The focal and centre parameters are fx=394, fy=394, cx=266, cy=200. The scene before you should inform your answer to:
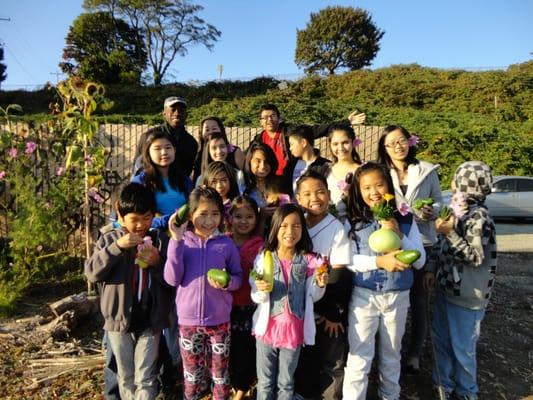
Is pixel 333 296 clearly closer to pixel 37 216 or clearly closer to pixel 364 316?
pixel 364 316

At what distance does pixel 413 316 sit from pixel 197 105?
20923 mm

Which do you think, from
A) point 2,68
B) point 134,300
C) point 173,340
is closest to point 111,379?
point 173,340

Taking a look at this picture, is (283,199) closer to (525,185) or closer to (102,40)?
(525,185)

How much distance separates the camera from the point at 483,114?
18.6 meters

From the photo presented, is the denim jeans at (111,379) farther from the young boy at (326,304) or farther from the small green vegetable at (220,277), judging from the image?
the young boy at (326,304)

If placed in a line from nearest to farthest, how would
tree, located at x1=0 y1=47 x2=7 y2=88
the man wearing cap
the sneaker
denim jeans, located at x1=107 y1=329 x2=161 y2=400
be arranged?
denim jeans, located at x1=107 y1=329 x2=161 y2=400 < the sneaker < the man wearing cap < tree, located at x1=0 y1=47 x2=7 y2=88

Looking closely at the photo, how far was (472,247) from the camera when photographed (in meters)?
2.56

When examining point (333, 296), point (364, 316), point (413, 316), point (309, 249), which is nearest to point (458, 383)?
point (413, 316)

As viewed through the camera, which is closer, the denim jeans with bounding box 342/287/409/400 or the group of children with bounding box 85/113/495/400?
the group of children with bounding box 85/113/495/400

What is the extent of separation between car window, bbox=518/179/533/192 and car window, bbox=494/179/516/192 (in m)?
0.17

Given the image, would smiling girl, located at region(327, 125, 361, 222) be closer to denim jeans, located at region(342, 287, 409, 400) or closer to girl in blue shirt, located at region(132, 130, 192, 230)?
denim jeans, located at region(342, 287, 409, 400)

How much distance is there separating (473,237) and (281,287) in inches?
51.5

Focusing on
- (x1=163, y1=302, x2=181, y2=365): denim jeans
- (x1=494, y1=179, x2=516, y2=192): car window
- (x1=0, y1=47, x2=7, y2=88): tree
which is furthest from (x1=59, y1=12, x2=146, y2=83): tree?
(x1=163, y1=302, x2=181, y2=365): denim jeans

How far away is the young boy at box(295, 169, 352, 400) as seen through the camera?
2.46 m
